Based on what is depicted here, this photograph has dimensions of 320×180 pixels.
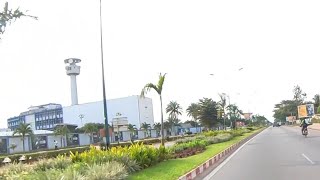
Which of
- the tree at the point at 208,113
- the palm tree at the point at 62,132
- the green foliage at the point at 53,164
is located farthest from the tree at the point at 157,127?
the green foliage at the point at 53,164

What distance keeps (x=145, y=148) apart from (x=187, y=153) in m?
7.73

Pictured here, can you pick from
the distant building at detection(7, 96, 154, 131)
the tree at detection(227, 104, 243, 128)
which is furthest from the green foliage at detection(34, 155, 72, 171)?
the distant building at detection(7, 96, 154, 131)

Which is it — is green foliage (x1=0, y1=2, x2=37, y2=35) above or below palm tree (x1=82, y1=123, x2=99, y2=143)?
above

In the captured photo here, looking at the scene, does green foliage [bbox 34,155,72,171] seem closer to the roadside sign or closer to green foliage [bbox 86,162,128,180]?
green foliage [bbox 86,162,128,180]

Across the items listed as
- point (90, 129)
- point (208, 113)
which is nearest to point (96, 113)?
point (90, 129)

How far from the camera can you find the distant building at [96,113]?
132m

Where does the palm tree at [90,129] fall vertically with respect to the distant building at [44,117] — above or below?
below

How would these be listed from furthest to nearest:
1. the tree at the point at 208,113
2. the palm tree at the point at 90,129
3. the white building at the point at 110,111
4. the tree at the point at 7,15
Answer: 1. the white building at the point at 110,111
2. the palm tree at the point at 90,129
3. the tree at the point at 208,113
4. the tree at the point at 7,15

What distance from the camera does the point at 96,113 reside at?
134 metres

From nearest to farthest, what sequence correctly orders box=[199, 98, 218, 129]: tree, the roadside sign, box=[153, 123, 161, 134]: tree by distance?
1. box=[199, 98, 218, 129]: tree
2. the roadside sign
3. box=[153, 123, 161, 134]: tree

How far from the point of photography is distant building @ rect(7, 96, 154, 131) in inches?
5187

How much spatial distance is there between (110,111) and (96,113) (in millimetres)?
4113

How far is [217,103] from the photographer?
69.5 metres

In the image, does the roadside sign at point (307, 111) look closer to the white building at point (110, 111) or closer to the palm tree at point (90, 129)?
the white building at point (110, 111)
